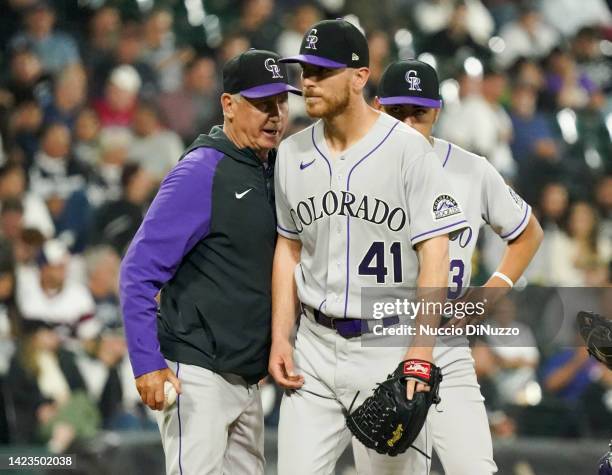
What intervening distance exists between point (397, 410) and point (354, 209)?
23.9 inches

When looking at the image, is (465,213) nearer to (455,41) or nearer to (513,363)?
(513,363)

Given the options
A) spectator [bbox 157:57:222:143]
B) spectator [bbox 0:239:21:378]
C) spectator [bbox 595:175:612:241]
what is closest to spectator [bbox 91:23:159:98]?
spectator [bbox 157:57:222:143]

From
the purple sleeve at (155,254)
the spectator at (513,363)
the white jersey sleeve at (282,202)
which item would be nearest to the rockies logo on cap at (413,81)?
the white jersey sleeve at (282,202)

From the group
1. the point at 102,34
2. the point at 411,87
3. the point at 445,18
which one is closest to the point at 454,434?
the point at 411,87

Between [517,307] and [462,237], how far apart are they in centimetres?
248

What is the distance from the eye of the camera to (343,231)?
308 centimetres

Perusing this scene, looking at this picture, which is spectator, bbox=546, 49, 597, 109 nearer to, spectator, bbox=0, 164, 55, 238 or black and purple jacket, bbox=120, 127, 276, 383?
spectator, bbox=0, 164, 55, 238

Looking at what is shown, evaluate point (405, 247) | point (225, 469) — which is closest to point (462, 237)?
point (405, 247)

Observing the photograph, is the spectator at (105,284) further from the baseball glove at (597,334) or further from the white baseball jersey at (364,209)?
→ the baseball glove at (597,334)

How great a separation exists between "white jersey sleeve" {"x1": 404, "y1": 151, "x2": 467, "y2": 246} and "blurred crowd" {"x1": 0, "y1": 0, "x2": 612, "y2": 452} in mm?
2703

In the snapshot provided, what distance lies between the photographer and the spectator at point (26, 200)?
20.2 feet

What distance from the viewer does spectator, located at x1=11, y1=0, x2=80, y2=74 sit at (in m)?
6.82

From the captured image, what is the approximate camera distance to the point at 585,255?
675 cm

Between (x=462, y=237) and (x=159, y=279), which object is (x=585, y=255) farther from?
A: (x=159, y=279)
